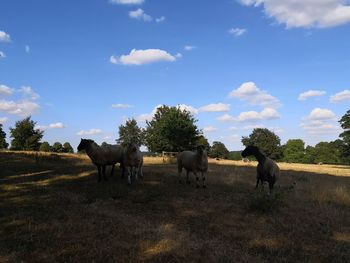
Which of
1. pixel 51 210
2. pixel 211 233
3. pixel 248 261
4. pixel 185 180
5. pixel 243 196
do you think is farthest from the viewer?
pixel 185 180

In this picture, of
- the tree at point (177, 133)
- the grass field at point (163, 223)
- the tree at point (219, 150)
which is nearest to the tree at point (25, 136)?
the tree at point (177, 133)

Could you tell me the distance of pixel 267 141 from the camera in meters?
132

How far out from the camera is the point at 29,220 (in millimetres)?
11969

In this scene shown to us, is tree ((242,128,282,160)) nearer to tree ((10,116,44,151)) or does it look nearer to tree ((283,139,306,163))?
tree ((283,139,306,163))

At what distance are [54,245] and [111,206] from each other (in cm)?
477

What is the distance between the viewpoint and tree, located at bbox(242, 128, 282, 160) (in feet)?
426

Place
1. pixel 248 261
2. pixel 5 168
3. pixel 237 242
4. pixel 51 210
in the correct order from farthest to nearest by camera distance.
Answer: pixel 5 168, pixel 51 210, pixel 237 242, pixel 248 261

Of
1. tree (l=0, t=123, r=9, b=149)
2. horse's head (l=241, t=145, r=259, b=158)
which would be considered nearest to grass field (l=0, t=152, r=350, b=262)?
horse's head (l=241, t=145, r=259, b=158)

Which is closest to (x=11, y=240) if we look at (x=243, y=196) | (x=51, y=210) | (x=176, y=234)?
(x=51, y=210)

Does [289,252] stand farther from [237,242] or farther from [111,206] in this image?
[111,206]

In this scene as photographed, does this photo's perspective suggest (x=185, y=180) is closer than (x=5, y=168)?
Yes

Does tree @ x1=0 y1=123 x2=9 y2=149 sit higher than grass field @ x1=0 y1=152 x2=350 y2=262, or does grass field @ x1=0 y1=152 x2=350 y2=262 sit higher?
tree @ x1=0 y1=123 x2=9 y2=149

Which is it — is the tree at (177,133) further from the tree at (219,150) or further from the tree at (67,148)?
the tree at (219,150)

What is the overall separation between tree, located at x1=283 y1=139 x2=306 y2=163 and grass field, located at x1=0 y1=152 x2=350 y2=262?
144672 millimetres
